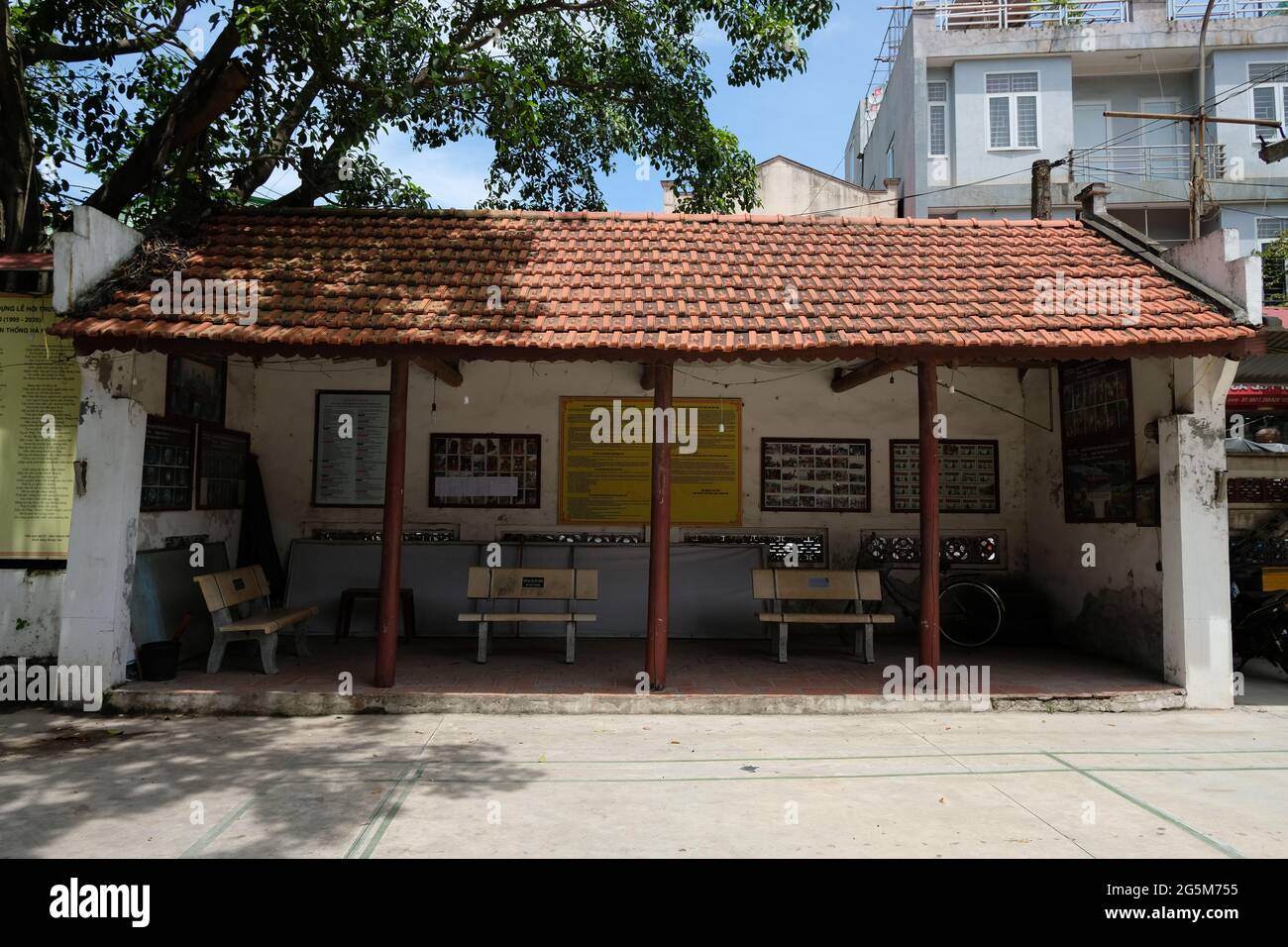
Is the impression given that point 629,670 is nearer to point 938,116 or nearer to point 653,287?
point 653,287

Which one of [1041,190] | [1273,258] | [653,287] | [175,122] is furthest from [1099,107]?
[175,122]

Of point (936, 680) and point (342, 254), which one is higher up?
point (342, 254)

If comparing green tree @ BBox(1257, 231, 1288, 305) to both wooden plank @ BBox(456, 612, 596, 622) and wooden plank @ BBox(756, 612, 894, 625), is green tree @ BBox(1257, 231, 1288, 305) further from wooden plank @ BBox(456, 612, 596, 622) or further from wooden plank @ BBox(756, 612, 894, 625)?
wooden plank @ BBox(456, 612, 596, 622)

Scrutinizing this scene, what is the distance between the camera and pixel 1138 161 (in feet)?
67.4

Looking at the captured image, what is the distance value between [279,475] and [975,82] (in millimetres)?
19165

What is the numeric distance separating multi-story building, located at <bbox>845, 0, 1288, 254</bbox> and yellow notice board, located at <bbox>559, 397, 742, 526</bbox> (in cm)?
1330

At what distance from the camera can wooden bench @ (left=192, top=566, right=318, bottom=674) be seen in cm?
721

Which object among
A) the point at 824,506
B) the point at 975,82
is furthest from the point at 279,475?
the point at 975,82

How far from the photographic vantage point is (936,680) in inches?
284

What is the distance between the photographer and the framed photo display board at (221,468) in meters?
8.41

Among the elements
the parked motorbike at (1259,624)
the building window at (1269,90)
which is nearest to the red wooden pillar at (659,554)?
the parked motorbike at (1259,624)

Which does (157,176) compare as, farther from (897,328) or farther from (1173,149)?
(1173,149)

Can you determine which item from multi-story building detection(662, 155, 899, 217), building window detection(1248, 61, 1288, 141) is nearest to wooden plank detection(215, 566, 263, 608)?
multi-story building detection(662, 155, 899, 217)

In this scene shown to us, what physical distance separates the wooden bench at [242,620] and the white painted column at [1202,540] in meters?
7.91
